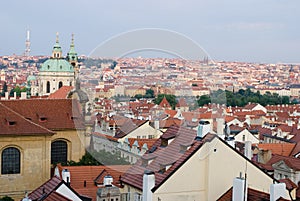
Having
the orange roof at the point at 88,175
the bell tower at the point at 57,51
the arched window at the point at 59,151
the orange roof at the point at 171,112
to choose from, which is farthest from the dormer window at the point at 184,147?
the bell tower at the point at 57,51

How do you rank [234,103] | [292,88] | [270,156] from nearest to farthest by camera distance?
[270,156] → [234,103] → [292,88]

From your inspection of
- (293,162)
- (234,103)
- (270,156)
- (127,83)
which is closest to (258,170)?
(127,83)

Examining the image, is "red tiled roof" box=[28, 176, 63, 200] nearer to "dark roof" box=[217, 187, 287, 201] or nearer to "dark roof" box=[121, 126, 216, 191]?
"dark roof" box=[121, 126, 216, 191]

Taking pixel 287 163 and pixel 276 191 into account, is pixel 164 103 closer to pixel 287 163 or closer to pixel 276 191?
pixel 276 191

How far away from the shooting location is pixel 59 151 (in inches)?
994

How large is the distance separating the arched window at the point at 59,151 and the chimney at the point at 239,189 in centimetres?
1559

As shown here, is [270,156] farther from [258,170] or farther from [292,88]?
[292,88]

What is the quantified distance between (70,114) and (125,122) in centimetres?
1366

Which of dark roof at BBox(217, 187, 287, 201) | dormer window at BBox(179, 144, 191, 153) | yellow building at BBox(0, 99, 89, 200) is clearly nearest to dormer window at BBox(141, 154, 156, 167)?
dormer window at BBox(179, 144, 191, 153)

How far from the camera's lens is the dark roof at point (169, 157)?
10562 mm

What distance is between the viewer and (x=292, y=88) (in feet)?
396

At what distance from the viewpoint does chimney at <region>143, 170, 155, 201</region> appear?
1022 centimetres

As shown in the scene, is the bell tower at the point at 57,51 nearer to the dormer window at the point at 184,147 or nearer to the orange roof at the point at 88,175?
the orange roof at the point at 88,175

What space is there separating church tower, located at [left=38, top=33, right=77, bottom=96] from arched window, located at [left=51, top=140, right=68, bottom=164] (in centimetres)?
2982
